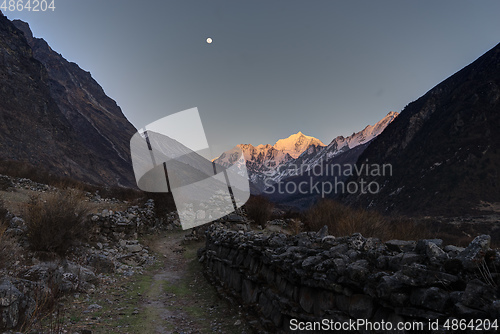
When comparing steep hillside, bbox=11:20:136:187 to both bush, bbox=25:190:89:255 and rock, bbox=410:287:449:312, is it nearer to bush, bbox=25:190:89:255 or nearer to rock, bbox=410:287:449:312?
bush, bbox=25:190:89:255

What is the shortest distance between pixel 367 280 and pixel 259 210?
47.9ft

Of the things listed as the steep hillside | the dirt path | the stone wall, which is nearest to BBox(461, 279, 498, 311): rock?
the stone wall

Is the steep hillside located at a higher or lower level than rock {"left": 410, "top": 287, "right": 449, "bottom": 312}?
higher

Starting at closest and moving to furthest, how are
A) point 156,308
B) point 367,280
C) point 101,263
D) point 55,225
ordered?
point 367,280, point 156,308, point 55,225, point 101,263

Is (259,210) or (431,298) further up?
(259,210)

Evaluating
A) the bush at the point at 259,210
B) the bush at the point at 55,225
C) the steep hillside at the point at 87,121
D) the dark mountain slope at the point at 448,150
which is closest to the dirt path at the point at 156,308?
the bush at the point at 55,225

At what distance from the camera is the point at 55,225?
7.87 metres

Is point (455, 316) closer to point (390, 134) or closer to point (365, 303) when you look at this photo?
point (365, 303)

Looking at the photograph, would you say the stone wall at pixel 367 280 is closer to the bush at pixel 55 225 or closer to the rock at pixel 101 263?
the rock at pixel 101 263

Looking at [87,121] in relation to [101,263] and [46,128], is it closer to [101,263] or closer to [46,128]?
[46,128]

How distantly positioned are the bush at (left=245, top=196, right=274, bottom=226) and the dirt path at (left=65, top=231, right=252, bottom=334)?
7816mm

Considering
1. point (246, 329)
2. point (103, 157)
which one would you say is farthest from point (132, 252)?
point (103, 157)

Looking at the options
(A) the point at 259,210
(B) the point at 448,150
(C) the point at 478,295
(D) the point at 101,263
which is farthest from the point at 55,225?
(B) the point at 448,150

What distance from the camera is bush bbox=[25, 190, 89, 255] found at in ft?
24.7
